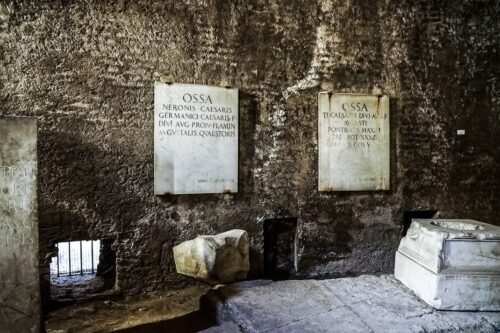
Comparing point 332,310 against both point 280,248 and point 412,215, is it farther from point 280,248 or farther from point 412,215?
point 412,215

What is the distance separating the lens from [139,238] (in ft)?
11.6

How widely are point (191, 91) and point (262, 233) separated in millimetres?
1646

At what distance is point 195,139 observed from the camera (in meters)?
3.63

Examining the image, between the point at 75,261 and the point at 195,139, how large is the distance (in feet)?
7.74

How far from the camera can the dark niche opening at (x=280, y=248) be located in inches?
158

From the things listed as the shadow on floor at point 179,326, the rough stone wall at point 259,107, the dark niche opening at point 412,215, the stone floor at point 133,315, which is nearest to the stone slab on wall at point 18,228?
the stone floor at point 133,315

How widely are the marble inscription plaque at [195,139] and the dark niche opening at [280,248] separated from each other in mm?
670

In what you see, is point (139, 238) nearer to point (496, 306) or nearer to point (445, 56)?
point (496, 306)

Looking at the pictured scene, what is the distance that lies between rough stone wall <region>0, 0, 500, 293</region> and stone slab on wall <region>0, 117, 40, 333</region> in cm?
92

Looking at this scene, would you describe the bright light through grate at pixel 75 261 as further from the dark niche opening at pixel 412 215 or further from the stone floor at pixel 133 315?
the dark niche opening at pixel 412 215

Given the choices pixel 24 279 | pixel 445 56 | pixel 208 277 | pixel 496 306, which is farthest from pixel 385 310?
pixel 445 56

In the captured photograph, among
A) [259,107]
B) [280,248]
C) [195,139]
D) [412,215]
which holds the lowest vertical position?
[280,248]

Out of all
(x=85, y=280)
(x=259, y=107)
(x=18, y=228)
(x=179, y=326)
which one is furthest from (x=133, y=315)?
(x=259, y=107)

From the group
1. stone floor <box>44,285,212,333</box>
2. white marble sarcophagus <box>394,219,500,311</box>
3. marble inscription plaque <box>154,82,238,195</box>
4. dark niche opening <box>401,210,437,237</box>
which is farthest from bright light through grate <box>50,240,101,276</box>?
dark niche opening <box>401,210,437,237</box>
